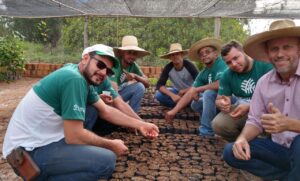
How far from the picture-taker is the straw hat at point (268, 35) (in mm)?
2104

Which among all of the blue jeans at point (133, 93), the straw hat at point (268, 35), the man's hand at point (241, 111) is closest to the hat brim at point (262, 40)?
the straw hat at point (268, 35)

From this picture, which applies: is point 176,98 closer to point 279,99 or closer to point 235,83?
point 235,83

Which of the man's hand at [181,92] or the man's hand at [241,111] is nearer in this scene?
the man's hand at [241,111]

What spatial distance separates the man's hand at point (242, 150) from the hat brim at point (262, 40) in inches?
27.4

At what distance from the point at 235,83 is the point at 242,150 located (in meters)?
1.09

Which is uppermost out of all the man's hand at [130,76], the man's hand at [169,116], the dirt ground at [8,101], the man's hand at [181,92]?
the man's hand at [130,76]

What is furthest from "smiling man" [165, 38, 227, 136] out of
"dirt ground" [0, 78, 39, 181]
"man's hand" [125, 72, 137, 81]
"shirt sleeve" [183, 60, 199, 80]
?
"dirt ground" [0, 78, 39, 181]

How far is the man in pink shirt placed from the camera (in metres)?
2.07

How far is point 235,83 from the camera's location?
3.14 m

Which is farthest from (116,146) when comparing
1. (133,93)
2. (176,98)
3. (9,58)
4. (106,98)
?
(9,58)

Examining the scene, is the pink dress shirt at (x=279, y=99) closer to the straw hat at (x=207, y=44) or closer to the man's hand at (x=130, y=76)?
the straw hat at (x=207, y=44)

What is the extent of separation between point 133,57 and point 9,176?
203 cm

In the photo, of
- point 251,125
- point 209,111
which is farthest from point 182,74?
point 251,125

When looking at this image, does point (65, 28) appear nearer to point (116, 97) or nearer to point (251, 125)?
point (116, 97)
